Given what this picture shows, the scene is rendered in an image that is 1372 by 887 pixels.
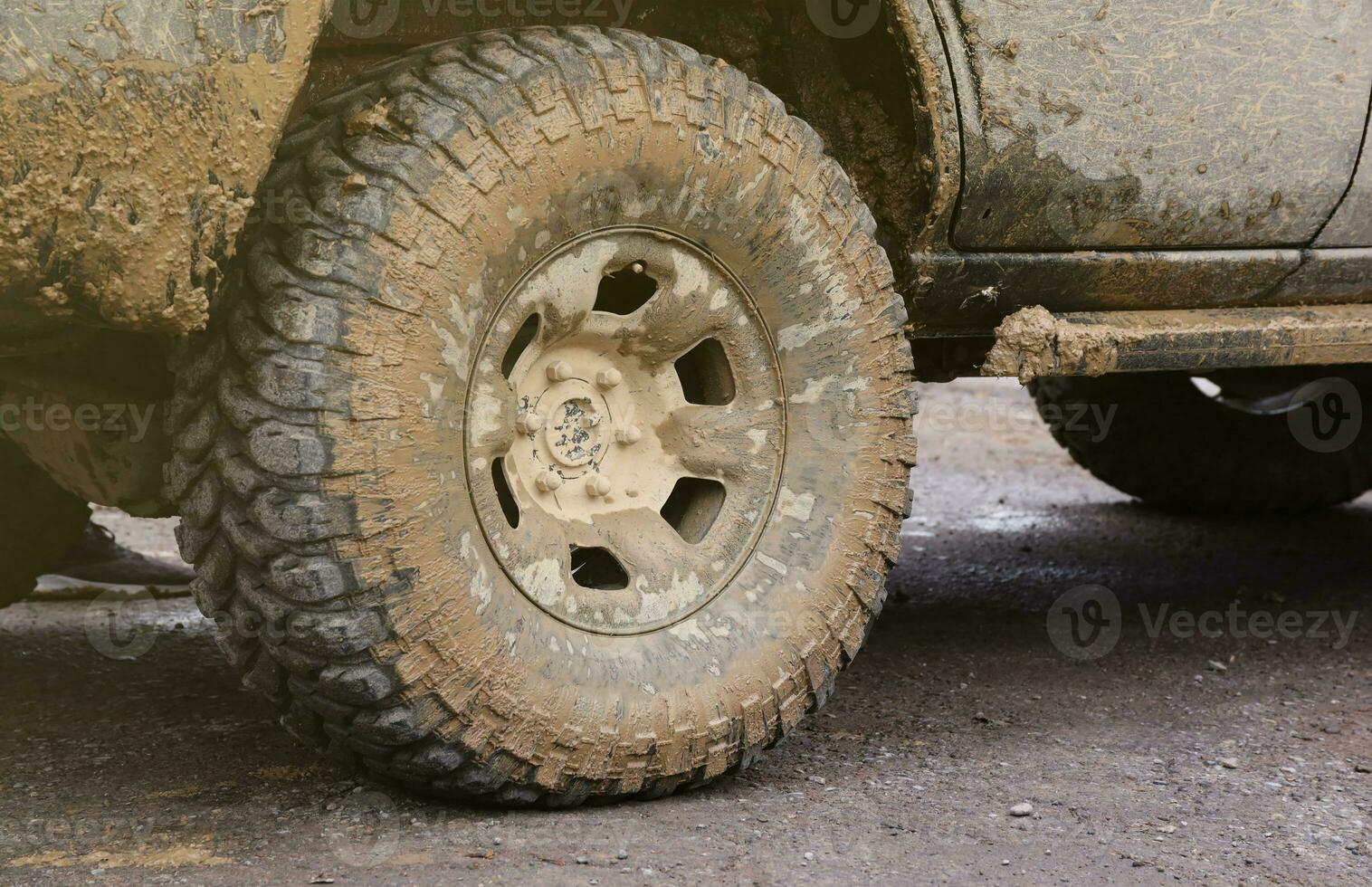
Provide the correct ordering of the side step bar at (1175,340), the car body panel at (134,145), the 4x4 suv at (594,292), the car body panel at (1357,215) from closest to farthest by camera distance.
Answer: the car body panel at (134,145) → the 4x4 suv at (594,292) → the side step bar at (1175,340) → the car body panel at (1357,215)

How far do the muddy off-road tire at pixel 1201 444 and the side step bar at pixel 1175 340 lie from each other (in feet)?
5.43

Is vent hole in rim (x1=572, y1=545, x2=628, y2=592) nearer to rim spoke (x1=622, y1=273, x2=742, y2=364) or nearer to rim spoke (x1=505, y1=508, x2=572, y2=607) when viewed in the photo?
rim spoke (x1=505, y1=508, x2=572, y2=607)

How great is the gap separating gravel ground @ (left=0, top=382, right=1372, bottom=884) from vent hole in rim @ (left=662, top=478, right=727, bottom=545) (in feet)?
1.48

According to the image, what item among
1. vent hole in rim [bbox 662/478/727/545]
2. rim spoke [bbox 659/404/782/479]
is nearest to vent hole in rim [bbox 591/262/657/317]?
rim spoke [bbox 659/404/782/479]

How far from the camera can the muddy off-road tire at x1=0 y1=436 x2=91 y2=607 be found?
9.93 ft

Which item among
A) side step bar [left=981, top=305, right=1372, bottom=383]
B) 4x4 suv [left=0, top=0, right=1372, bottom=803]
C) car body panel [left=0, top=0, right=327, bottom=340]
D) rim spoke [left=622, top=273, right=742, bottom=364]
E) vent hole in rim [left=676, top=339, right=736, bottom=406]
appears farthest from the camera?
side step bar [left=981, top=305, right=1372, bottom=383]

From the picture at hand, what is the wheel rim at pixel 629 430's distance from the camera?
2.19m

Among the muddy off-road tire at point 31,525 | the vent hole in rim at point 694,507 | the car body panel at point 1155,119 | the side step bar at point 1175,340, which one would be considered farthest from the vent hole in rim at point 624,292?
the muddy off-road tire at point 31,525

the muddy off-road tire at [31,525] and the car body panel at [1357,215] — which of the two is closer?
the car body panel at [1357,215]

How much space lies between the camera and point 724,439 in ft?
7.82

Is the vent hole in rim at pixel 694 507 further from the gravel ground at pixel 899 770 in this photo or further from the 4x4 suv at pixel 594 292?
the gravel ground at pixel 899 770

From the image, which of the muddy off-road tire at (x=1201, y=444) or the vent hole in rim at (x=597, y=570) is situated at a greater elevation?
the muddy off-road tire at (x=1201, y=444)

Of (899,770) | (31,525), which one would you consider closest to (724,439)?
(899,770)

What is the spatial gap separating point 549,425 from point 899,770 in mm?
909
